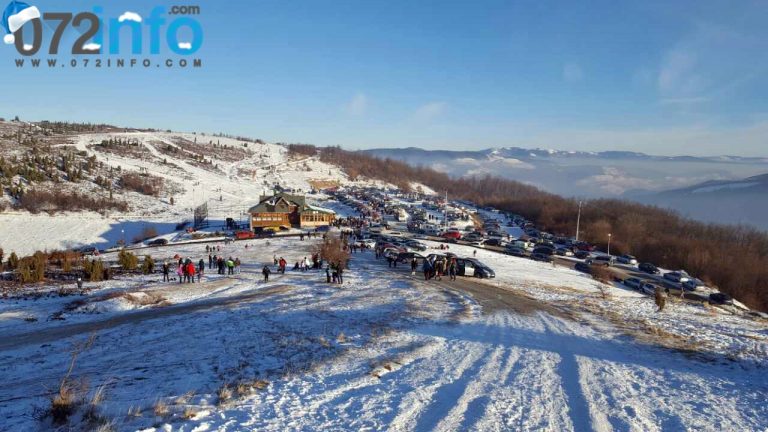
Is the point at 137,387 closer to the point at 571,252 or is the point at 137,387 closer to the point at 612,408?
the point at 612,408

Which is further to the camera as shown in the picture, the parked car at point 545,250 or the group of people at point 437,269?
the parked car at point 545,250

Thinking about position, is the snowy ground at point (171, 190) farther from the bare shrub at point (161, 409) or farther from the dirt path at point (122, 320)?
the bare shrub at point (161, 409)

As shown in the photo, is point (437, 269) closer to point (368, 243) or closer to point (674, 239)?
point (368, 243)

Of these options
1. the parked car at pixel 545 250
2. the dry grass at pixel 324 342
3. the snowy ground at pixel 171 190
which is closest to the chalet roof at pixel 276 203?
the snowy ground at pixel 171 190

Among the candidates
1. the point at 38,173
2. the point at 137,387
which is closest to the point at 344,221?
the point at 38,173

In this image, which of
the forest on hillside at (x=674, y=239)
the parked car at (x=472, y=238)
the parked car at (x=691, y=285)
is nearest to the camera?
the parked car at (x=691, y=285)

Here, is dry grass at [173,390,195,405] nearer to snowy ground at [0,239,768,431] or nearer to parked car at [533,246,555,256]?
snowy ground at [0,239,768,431]
